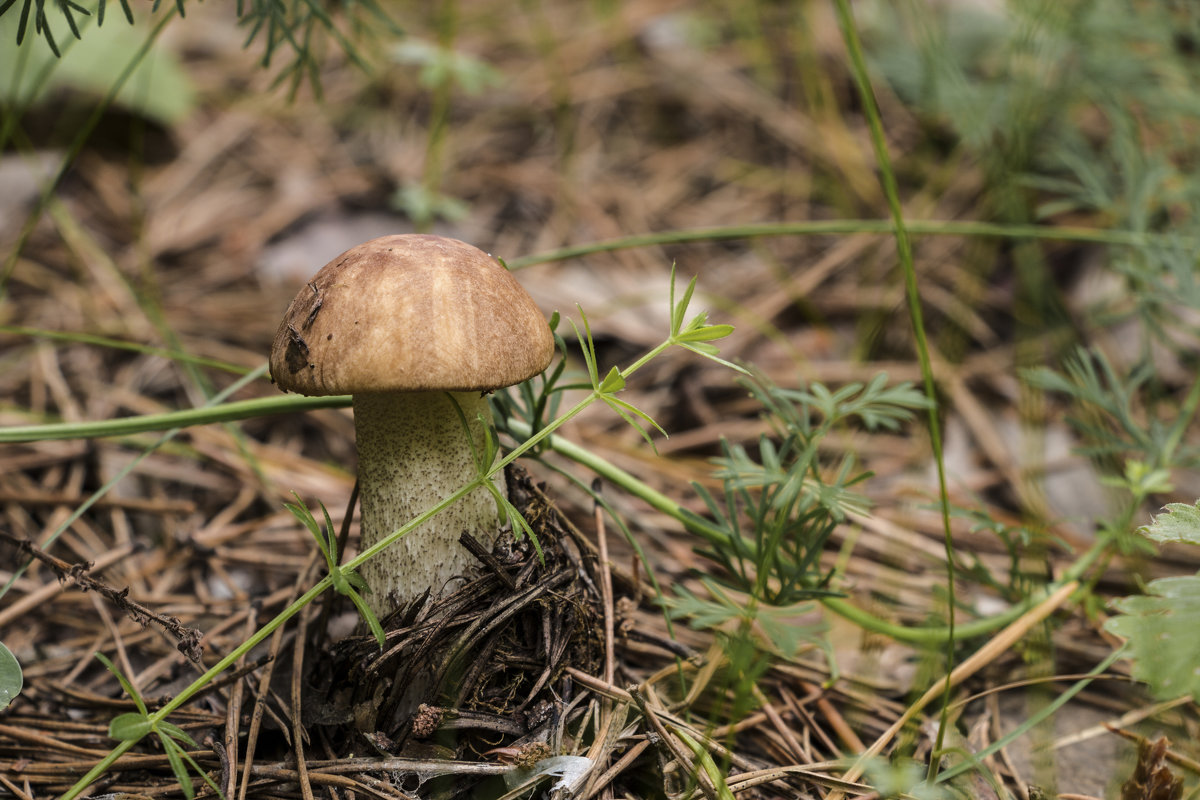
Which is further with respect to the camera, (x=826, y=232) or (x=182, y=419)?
(x=826, y=232)

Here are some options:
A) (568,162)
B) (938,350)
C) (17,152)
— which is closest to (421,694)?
(938,350)

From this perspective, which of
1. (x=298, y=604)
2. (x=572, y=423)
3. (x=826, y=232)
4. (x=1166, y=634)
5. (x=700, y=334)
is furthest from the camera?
(x=572, y=423)

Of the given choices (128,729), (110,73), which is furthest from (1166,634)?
(110,73)

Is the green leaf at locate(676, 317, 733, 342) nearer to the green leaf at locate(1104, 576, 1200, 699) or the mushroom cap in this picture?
the mushroom cap

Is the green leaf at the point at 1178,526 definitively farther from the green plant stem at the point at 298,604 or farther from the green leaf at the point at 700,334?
the green plant stem at the point at 298,604

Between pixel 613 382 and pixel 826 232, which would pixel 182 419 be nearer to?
pixel 613 382

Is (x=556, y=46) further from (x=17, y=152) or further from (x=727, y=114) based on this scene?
(x=17, y=152)

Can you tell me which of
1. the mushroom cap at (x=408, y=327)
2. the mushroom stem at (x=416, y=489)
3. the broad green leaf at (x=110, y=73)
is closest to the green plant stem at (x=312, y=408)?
the mushroom stem at (x=416, y=489)
